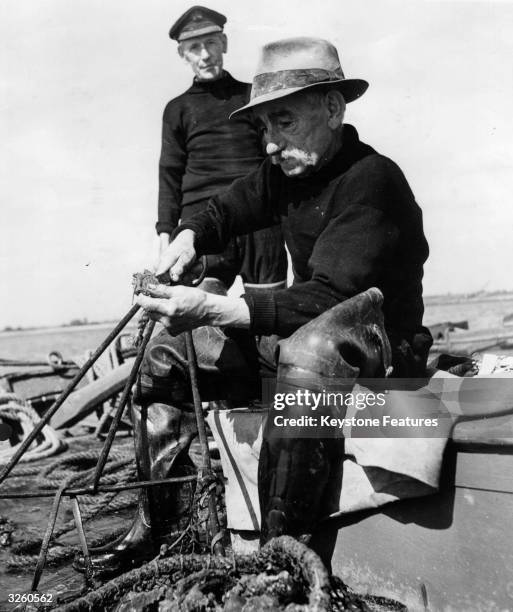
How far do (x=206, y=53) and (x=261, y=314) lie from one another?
281 centimetres

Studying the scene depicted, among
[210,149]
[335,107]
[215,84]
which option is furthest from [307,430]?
[215,84]

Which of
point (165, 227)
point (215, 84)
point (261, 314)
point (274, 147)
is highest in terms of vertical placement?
point (215, 84)

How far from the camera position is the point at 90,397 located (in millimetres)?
6164

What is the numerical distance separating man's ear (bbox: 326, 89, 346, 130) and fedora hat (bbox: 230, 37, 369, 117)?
28 millimetres

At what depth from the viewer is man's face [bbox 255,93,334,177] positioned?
104 inches

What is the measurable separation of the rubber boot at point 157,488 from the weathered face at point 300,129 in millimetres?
1099

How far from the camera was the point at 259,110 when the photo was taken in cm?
265

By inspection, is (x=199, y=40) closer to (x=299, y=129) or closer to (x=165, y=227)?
(x=165, y=227)

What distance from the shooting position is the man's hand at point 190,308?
A: 7.71 feet

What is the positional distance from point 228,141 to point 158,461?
2.36 metres

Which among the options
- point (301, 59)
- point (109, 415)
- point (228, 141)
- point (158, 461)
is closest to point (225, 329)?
point (158, 461)

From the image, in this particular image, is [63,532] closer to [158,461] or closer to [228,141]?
[158,461]

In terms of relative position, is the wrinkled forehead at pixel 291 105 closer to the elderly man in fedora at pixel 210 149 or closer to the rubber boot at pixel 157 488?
the rubber boot at pixel 157 488

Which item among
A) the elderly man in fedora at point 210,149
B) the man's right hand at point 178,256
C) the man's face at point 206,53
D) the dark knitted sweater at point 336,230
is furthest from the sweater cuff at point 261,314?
the man's face at point 206,53
